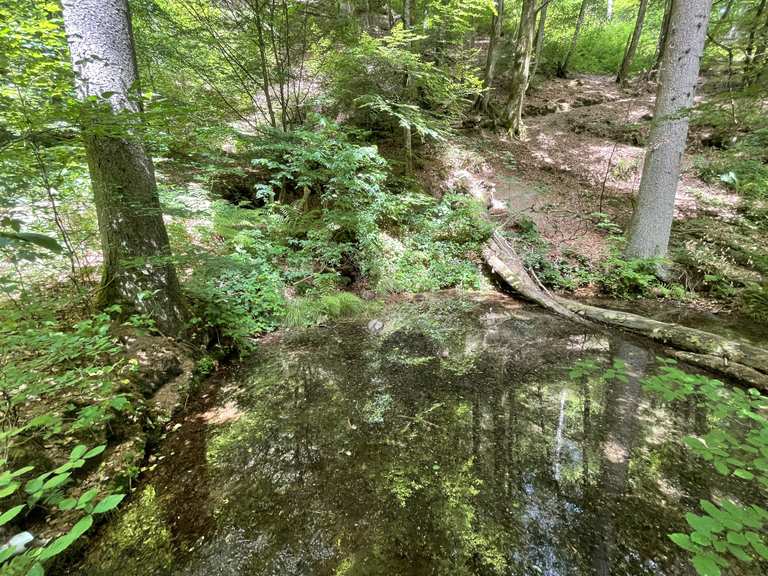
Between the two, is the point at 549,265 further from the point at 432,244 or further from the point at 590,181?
the point at 590,181

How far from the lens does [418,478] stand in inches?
92.2

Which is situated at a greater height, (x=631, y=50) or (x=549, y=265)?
(x=631, y=50)

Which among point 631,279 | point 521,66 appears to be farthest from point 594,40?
point 631,279

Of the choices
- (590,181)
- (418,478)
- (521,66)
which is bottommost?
(418,478)

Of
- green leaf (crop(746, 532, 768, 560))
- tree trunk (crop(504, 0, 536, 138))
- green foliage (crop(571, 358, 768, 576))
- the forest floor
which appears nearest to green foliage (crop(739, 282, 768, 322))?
the forest floor

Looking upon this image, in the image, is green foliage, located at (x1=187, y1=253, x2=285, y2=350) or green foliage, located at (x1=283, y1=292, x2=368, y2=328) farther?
green foliage, located at (x1=283, y1=292, x2=368, y2=328)

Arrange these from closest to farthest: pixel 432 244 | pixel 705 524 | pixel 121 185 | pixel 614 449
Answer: pixel 705 524 → pixel 614 449 → pixel 121 185 → pixel 432 244

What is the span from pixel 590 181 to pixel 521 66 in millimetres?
4395

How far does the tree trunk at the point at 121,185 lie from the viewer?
2895 millimetres

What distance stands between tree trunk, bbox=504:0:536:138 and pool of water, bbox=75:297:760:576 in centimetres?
1004

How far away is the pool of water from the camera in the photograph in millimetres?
1835

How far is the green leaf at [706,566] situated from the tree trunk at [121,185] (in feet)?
12.7

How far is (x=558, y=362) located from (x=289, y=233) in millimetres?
4854

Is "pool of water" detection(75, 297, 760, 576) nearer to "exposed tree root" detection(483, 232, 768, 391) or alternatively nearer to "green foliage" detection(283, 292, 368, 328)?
"exposed tree root" detection(483, 232, 768, 391)
